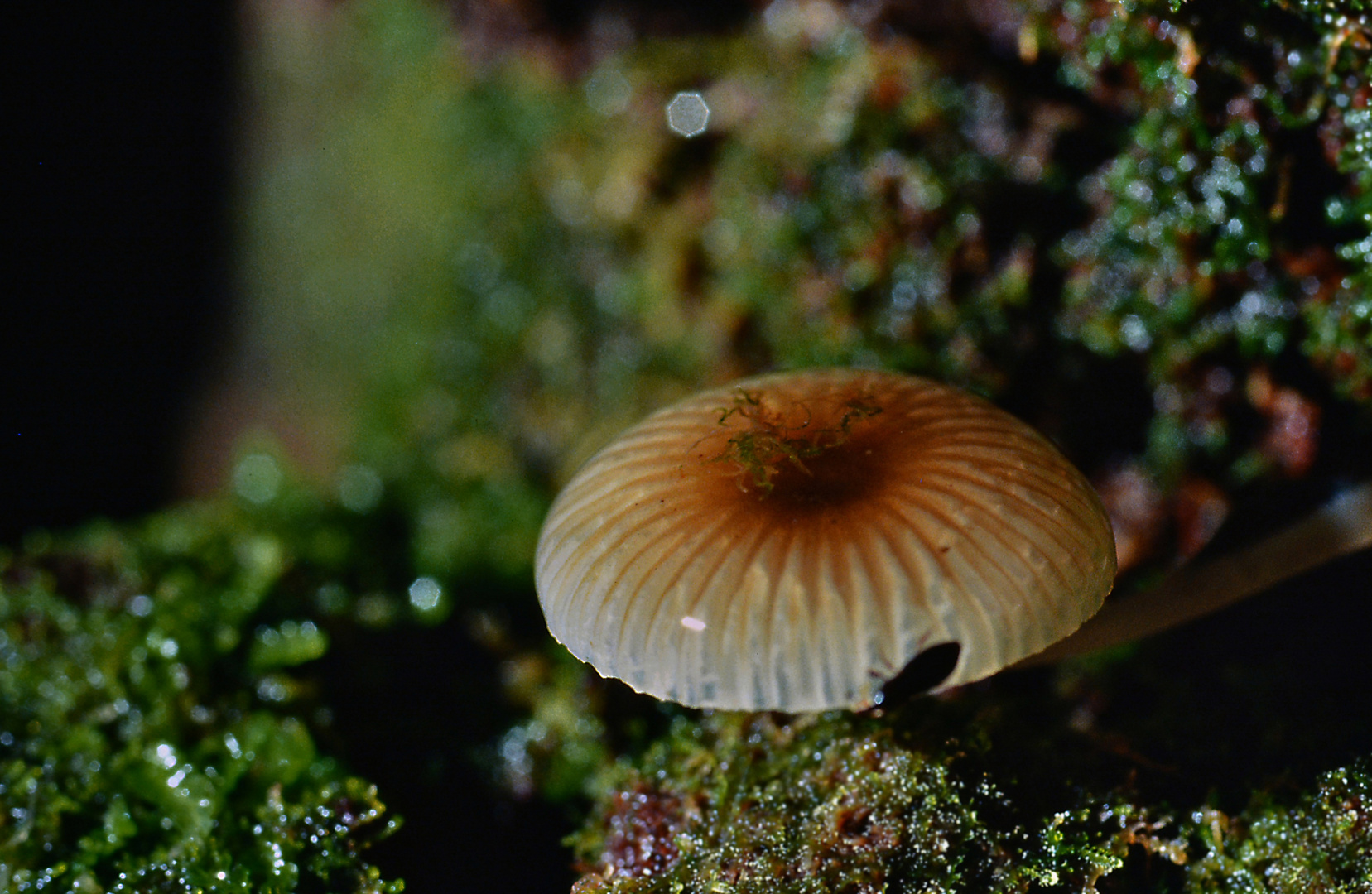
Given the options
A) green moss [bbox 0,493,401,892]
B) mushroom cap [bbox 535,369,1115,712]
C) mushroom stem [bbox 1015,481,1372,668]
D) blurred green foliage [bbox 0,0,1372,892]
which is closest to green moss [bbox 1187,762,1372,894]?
blurred green foliage [bbox 0,0,1372,892]

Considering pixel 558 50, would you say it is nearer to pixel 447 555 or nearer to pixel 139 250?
pixel 447 555

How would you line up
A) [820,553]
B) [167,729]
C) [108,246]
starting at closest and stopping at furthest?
1. [820,553]
2. [167,729]
3. [108,246]

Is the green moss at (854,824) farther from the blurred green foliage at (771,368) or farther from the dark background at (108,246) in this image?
the dark background at (108,246)

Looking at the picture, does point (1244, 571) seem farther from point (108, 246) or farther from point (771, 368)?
point (108, 246)

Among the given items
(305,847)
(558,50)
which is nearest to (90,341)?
(558,50)

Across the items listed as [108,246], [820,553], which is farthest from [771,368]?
[108,246]

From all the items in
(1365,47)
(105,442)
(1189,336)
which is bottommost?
(105,442)
